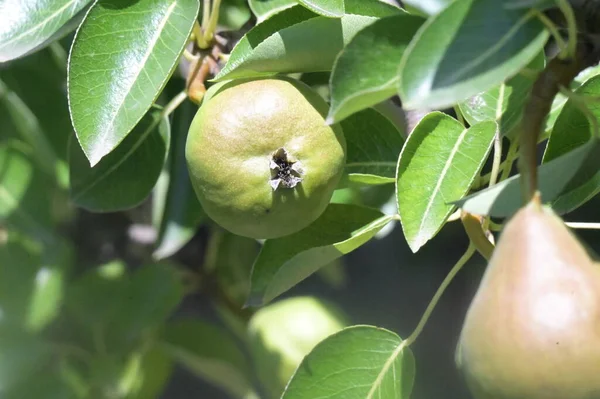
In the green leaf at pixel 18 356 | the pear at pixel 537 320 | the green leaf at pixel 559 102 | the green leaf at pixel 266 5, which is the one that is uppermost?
the green leaf at pixel 266 5

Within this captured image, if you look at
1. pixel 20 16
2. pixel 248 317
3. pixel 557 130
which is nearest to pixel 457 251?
pixel 248 317

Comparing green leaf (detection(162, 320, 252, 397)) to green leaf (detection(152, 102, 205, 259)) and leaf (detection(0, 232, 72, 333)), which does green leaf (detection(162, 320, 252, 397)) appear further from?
green leaf (detection(152, 102, 205, 259))

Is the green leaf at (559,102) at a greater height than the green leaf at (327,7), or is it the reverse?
the green leaf at (327,7)

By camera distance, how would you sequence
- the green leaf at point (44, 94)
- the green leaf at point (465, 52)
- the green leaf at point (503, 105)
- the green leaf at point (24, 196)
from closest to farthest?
the green leaf at point (465, 52), the green leaf at point (503, 105), the green leaf at point (44, 94), the green leaf at point (24, 196)

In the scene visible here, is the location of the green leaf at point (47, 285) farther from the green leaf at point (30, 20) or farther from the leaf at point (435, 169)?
the leaf at point (435, 169)

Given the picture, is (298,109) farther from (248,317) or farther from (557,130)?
(248,317)

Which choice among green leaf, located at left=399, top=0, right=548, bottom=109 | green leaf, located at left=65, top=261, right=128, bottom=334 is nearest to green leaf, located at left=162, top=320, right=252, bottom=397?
green leaf, located at left=65, top=261, right=128, bottom=334

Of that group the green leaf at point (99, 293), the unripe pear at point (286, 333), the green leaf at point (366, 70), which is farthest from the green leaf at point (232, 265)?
→ the green leaf at point (366, 70)
